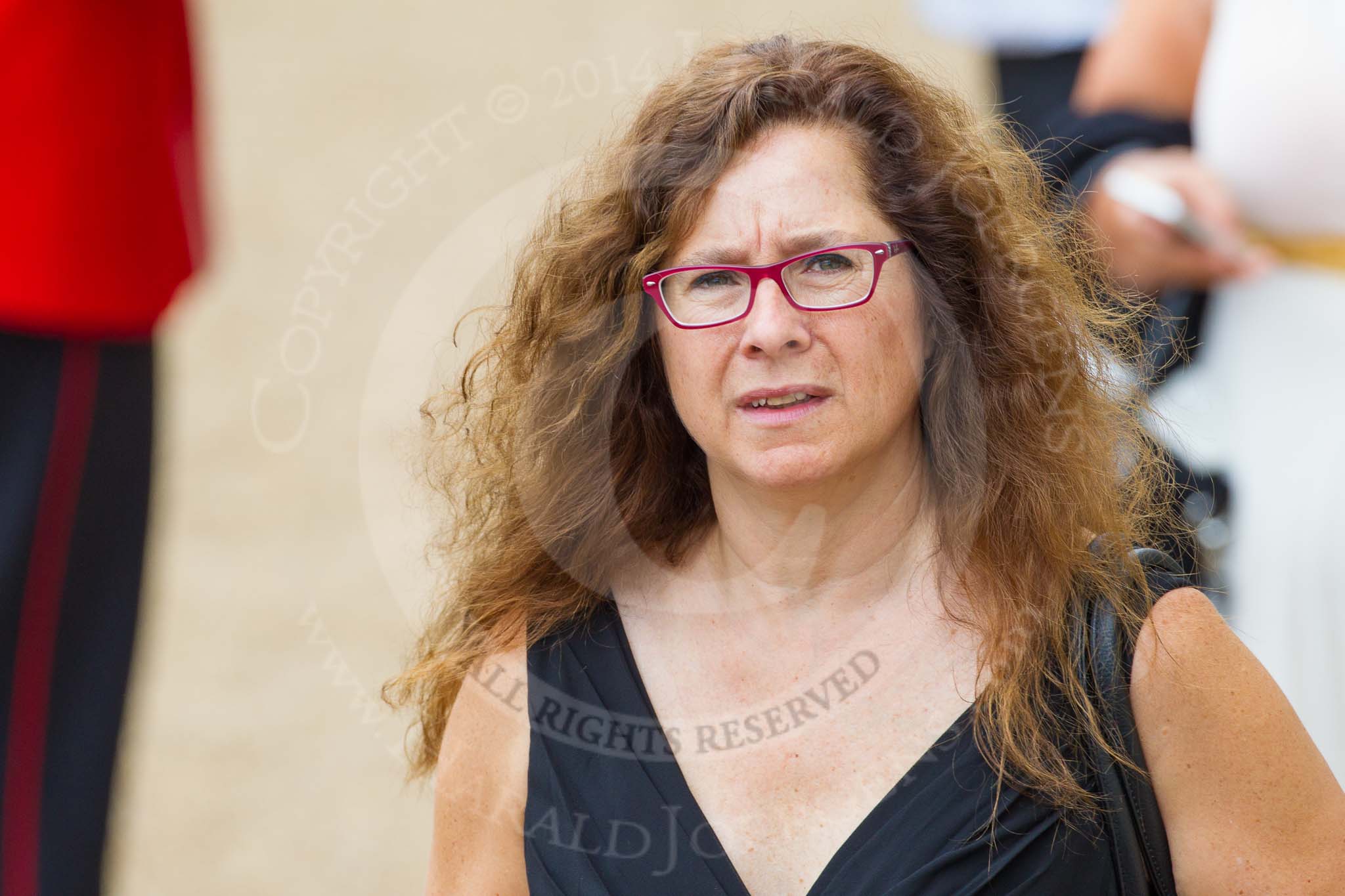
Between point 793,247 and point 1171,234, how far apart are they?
0.80 m

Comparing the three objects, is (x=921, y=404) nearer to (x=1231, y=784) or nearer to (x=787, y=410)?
(x=787, y=410)

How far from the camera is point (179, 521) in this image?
4.57 meters

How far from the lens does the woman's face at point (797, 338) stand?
153 centimetres

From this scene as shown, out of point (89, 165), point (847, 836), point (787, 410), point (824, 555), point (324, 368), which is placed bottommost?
point (847, 836)

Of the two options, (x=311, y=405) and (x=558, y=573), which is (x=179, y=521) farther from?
(x=558, y=573)

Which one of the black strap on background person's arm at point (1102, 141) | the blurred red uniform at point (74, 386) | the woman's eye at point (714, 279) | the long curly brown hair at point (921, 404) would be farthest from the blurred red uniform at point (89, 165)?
the black strap on background person's arm at point (1102, 141)

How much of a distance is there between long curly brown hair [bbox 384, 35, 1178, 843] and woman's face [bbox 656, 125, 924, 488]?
0.03 metres

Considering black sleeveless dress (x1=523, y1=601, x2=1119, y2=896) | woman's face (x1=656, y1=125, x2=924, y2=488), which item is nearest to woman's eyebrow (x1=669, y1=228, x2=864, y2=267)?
woman's face (x1=656, y1=125, x2=924, y2=488)

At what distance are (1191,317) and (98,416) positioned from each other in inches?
59.0

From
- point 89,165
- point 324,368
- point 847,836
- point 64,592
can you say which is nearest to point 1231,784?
point 847,836

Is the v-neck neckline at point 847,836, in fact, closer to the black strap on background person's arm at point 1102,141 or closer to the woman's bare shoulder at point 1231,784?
the woman's bare shoulder at point 1231,784

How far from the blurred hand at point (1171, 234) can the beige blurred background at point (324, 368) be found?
1.32 ft

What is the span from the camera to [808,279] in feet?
5.06

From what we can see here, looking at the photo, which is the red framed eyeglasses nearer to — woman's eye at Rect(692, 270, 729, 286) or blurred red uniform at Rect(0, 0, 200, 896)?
woman's eye at Rect(692, 270, 729, 286)
